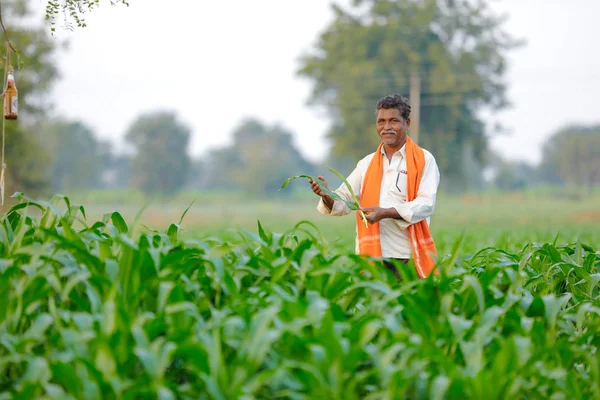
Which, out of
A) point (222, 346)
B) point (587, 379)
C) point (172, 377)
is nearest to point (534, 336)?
point (587, 379)

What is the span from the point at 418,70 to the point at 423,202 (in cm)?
4029

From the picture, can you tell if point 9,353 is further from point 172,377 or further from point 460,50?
point 460,50

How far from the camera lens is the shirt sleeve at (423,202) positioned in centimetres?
475

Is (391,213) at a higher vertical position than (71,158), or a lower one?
lower

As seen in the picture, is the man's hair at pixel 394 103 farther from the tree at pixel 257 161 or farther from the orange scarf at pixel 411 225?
the tree at pixel 257 161

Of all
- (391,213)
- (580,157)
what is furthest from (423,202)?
(580,157)

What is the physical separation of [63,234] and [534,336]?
2221 mm

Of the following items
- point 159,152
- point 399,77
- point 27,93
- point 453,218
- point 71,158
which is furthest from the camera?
point 159,152

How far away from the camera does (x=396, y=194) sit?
4.99m

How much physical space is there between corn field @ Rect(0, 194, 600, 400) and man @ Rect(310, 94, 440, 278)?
0.95 metres

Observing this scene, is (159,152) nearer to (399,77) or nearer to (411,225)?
(399,77)

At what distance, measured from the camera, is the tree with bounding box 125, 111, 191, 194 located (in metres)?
85.9

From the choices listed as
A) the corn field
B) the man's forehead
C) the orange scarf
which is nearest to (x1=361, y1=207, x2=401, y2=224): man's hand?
the orange scarf

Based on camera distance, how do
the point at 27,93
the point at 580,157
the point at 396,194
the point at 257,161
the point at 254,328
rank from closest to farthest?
1. the point at 254,328
2. the point at 396,194
3. the point at 27,93
4. the point at 257,161
5. the point at 580,157
